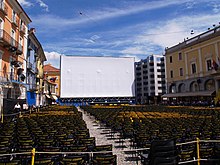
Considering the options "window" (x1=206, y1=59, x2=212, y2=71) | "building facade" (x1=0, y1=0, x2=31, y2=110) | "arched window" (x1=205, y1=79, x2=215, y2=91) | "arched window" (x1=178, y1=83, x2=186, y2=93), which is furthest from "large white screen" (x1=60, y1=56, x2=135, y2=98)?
"building facade" (x1=0, y1=0, x2=31, y2=110)

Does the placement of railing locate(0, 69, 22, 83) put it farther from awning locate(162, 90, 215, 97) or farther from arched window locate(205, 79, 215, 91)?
arched window locate(205, 79, 215, 91)

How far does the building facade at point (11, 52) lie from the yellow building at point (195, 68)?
32975 millimetres

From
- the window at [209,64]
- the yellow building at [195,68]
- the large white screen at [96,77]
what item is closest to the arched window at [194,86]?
the yellow building at [195,68]

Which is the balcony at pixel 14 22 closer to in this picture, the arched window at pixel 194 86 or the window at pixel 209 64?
the window at pixel 209 64

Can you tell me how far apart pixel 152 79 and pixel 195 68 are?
3892 cm

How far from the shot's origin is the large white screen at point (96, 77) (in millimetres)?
63938

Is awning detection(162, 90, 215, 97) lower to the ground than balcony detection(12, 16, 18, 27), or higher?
lower

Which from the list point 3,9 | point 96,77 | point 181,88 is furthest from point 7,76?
point 96,77

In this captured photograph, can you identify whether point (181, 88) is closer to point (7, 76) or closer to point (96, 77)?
point (96, 77)

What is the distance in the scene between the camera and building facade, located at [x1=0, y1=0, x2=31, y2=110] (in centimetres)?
2025

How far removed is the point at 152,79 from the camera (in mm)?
84312

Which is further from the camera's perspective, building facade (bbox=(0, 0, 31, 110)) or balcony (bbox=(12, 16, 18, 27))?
balcony (bbox=(12, 16, 18, 27))

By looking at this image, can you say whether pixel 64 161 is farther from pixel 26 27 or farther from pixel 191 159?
pixel 26 27

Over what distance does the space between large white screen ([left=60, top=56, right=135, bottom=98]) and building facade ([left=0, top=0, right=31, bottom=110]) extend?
35.7 m
